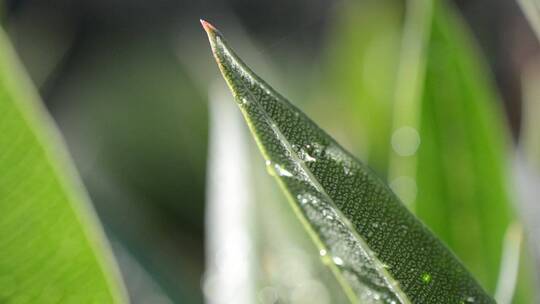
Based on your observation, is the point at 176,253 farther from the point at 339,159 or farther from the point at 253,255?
the point at 339,159

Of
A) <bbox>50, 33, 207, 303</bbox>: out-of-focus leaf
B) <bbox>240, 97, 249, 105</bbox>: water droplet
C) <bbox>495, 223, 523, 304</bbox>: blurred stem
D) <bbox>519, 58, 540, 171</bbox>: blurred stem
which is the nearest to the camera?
<bbox>240, 97, 249, 105</bbox>: water droplet

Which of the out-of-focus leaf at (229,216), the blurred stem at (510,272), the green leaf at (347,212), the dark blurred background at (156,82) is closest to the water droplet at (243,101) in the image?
the green leaf at (347,212)

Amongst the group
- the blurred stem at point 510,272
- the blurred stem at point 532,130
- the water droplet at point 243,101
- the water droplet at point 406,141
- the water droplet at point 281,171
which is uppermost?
the blurred stem at point 532,130

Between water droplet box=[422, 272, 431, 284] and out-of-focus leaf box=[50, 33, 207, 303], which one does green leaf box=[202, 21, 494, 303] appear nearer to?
water droplet box=[422, 272, 431, 284]

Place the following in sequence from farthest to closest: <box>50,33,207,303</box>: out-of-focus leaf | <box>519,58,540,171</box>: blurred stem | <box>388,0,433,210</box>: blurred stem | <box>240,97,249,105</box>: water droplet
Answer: <box>50,33,207,303</box>: out-of-focus leaf < <box>519,58,540,171</box>: blurred stem < <box>388,0,433,210</box>: blurred stem < <box>240,97,249,105</box>: water droplet

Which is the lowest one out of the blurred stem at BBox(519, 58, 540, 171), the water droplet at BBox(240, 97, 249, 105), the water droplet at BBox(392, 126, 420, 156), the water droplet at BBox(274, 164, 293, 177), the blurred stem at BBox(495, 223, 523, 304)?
the blurred stem at BBox(495, 223, 523, 304)

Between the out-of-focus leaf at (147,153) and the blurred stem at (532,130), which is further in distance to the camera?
the out-of-focus leaf at (147,153)

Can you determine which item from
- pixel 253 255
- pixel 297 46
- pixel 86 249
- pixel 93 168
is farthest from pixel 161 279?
pixel 297 46

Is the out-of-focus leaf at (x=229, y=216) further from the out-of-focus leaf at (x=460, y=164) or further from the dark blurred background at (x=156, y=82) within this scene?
the out-of-focus leaf at (x=460, y=164)

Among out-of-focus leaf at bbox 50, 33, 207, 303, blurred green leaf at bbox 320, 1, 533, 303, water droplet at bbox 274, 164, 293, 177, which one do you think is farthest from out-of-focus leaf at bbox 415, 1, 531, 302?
A: water droplet at bbox 274, 164, 293, 177
